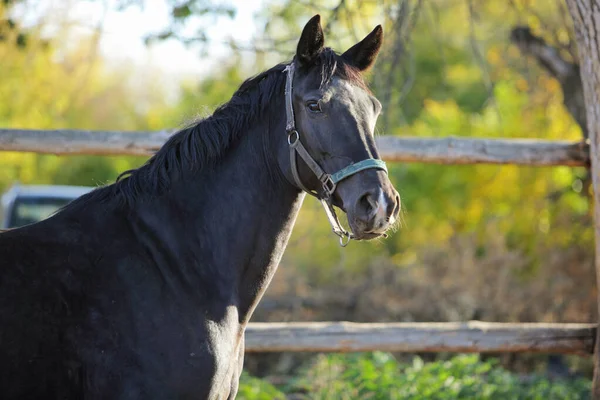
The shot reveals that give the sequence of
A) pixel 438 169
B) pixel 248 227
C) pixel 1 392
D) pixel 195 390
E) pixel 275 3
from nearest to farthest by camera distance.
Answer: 1. pixel 1 392
2. pixel 195 390
3. pixel 248 227
4. pixel 275 3
5. pixel 438 169

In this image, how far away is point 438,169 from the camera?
10.1 m

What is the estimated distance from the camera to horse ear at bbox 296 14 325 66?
8.99 feet

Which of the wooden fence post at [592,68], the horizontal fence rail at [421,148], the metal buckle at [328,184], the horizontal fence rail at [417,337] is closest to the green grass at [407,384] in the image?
the horizontal fence rail at [417,337]

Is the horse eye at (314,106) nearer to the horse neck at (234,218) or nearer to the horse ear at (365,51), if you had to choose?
the horse neck at (234,218)

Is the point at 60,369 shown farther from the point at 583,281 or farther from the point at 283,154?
the point at 583,281

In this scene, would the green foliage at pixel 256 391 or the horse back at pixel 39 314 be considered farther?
the green foliage at pixel 256 391

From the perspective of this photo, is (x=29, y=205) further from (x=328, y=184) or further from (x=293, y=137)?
(x=328, y=184)

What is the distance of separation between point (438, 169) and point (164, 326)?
812cm

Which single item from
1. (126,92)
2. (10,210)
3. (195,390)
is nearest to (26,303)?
(195,390)

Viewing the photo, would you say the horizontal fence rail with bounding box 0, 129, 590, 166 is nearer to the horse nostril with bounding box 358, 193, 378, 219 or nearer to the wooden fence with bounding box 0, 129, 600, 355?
the wooden fence with bounding box 0, 129, 600, 355

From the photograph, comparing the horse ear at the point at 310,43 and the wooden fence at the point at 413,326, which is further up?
the horse ear at the point at 310,43

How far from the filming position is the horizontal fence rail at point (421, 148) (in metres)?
4.10

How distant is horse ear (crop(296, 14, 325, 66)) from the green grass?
8.52 feet

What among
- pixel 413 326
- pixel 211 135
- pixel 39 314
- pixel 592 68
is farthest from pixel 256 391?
pixel 592 68
